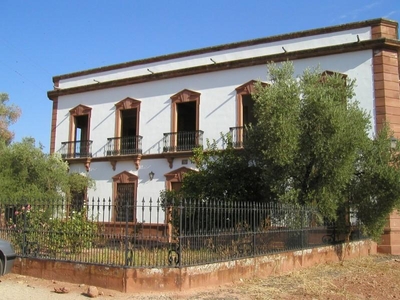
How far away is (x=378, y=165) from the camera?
11.8m

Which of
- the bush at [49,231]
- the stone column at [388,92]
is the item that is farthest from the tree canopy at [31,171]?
the stone column at [388,92]

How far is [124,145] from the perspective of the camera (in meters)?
19.6

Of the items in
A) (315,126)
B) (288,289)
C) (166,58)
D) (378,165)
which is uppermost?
(166,58)

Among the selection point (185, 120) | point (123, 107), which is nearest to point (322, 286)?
point (185, 120)

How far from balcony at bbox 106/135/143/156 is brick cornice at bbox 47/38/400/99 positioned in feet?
8.24

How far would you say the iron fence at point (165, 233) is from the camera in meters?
8.09

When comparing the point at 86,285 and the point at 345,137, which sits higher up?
the point at 345,137

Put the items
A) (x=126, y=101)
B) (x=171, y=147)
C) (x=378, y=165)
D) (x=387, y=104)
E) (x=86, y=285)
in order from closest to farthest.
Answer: (x=86, y=285) < (x=378, y=165) < (x=387, y=104) < (x=171, y=147) < (x=126, y=101)

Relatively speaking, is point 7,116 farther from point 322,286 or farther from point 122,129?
point 322,286

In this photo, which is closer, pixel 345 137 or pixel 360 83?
pixel 345 137

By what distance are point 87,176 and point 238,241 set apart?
12308mm

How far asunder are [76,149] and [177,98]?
19.1ft

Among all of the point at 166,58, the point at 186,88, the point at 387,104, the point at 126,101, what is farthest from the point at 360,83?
the point at 126,101

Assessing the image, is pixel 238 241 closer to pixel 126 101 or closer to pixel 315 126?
pixel 315 126
